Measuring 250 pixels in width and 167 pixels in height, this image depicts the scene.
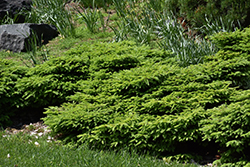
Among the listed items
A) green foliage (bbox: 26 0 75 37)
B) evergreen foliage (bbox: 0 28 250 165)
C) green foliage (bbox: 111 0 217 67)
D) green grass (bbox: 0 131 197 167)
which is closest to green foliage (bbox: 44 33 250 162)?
evergreen foliage (bbox: 0 28 250 165)

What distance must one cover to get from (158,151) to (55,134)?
173cm

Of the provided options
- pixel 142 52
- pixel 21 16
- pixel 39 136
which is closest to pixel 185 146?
pixel 142 52

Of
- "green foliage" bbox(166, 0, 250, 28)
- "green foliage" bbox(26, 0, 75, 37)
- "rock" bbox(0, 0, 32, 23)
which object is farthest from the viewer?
"rock" bbox(0, 0, 32, 23)

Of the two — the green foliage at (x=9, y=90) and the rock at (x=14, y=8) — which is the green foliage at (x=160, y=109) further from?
the rock at (x=14, y=8)

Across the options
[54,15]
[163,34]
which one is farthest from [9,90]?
[54,15]

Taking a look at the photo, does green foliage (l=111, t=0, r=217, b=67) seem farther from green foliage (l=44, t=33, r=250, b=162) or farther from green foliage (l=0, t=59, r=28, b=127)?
green foliage (l=0, t=59, r=28, b=127)

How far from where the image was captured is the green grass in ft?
10.9

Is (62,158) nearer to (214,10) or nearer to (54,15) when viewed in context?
(214,10)

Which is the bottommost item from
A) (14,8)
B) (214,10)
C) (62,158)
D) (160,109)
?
(62,158)

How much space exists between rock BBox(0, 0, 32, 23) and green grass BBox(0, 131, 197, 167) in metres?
6.77

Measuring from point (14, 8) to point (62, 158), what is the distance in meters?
7.91

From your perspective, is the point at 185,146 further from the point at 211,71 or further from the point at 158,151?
the point at 211,71

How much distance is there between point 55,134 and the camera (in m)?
4.61

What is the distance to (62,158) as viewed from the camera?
11.3 feet
